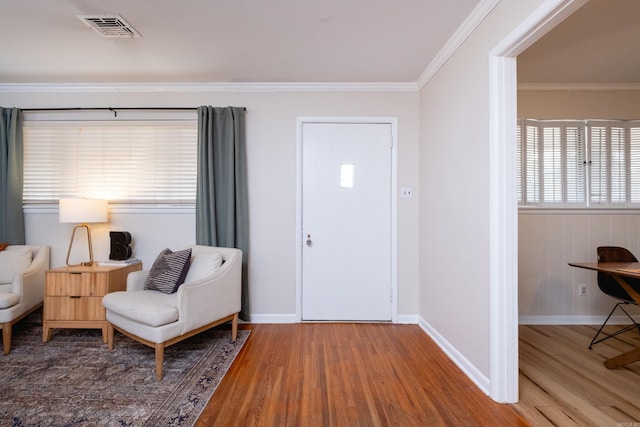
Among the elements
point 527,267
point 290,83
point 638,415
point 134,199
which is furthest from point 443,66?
point 134,199

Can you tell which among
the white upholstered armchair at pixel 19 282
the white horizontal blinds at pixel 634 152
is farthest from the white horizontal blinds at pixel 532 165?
the white upholstered armchair at pixel 19 282

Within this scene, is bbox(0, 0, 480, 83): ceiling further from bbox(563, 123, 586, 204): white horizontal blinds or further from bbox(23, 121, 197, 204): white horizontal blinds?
bbox(563, 123, 586, 204): white horizontal blinds

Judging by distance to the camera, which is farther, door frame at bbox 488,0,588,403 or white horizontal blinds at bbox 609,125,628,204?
white horizontal blinds at bbox 609,125,628,204

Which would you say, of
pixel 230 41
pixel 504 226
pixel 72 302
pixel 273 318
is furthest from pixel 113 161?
pixel 504 226

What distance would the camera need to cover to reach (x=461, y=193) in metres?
2.29

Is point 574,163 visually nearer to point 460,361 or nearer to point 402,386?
point 460,361

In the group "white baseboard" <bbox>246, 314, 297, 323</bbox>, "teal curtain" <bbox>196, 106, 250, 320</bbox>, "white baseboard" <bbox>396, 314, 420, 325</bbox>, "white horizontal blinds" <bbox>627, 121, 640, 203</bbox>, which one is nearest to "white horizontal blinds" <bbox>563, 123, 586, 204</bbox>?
"white horizontal blinds" <bbox>627, 121, 640, 203</bbox>

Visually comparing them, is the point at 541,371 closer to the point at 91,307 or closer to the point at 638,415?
the point at 638,415

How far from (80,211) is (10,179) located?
3.39 feet

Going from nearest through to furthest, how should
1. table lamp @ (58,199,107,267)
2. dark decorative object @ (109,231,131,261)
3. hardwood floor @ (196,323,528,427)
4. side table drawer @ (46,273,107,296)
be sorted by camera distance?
hardwood floor @ (196,323,528,427) < side table drawer @ (46,273,107,296) < table lamp @ (58,199,107,267) < dark decorative object @ (109,231,131,261)

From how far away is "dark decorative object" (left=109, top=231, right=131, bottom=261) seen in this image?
10.0ft

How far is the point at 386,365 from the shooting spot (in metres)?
2.31

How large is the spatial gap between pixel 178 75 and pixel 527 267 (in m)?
4.13

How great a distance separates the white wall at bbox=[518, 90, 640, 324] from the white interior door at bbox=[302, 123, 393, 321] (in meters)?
1.47
